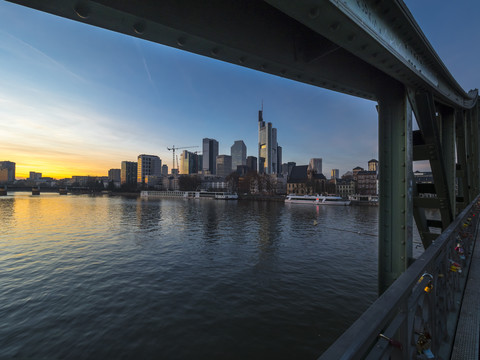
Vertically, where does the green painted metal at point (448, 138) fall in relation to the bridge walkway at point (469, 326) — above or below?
above

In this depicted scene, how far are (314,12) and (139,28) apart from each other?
2188 mm

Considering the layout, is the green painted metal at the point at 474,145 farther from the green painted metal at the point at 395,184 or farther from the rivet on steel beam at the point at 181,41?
the rivet on steel beam at the point at 181,41

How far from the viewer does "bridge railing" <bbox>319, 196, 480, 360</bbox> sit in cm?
139

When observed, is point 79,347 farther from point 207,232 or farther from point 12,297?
point 207,232

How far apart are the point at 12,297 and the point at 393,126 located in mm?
17353

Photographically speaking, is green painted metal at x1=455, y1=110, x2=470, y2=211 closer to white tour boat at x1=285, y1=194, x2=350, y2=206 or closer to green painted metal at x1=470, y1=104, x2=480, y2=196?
green painted metal at x1=470, y1=104, x2=480, y2=196

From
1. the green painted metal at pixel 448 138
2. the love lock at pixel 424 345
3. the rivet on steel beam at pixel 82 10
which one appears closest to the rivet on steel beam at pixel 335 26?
the rivet on steel beam at pixel 82 10

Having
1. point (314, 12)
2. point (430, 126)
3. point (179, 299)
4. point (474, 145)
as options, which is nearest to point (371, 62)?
point (314, 12)

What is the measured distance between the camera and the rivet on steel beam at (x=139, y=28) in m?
2.79

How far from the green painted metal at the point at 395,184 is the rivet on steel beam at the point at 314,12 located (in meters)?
3.39

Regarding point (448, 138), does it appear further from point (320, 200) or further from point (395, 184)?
point (320, 200)

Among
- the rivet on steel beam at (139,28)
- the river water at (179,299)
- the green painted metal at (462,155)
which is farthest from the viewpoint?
the green painted metal at (462,155)

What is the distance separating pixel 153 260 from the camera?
16375 mm

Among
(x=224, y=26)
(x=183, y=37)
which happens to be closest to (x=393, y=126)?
(x=224, y=26)
